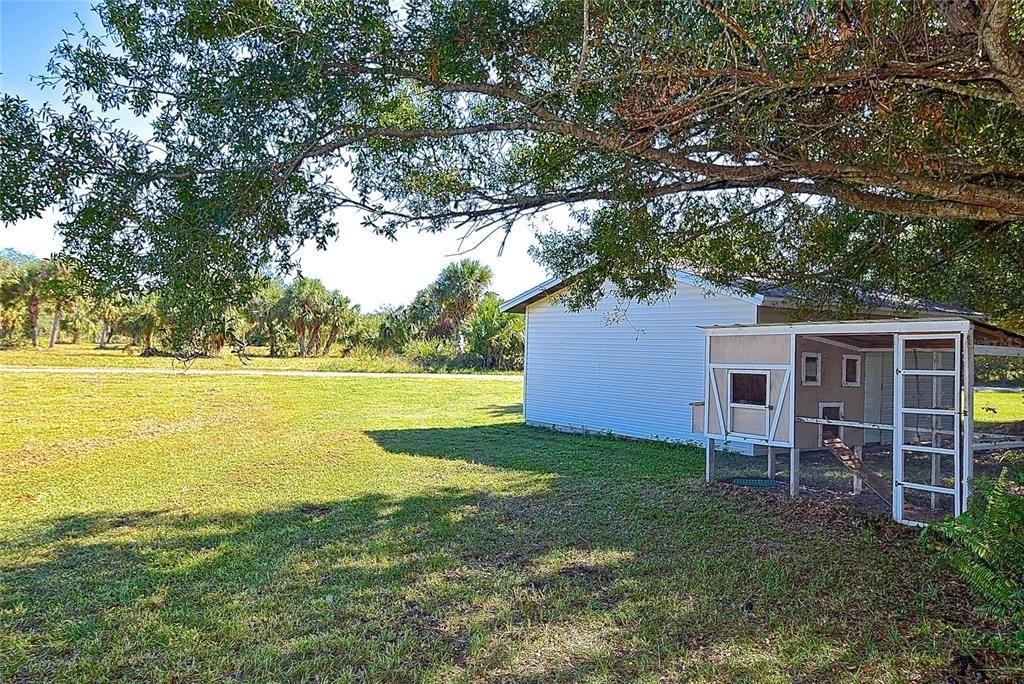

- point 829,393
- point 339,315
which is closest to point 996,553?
point 829,393

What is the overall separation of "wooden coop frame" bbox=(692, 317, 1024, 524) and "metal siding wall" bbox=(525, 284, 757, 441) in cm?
192

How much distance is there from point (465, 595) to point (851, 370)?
26.3 ft

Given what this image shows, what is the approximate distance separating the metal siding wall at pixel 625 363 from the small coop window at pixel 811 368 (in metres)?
1.62

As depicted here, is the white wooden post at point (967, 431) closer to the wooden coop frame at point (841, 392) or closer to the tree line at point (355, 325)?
the wooden coop frame at point (841, 392)

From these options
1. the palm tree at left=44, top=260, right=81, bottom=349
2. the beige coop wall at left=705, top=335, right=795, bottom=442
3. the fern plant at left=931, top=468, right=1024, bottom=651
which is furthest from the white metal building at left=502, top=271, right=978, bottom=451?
the palm tree at left=44, top=260, right=81, bottom=349

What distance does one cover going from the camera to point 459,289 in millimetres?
36500

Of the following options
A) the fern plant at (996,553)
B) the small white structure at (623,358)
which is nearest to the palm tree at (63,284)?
the fern plant at (996,553)

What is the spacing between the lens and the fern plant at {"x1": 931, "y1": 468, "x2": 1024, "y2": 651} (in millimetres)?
3861

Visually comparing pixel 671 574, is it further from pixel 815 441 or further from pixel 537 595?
pixel 815 441

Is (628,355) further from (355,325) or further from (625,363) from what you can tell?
(355,325)

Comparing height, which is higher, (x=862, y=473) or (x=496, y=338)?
(x=496, y=338)

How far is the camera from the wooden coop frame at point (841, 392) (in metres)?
6.12

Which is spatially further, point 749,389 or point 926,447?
point 749,389

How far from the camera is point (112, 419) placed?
14.2 meters
